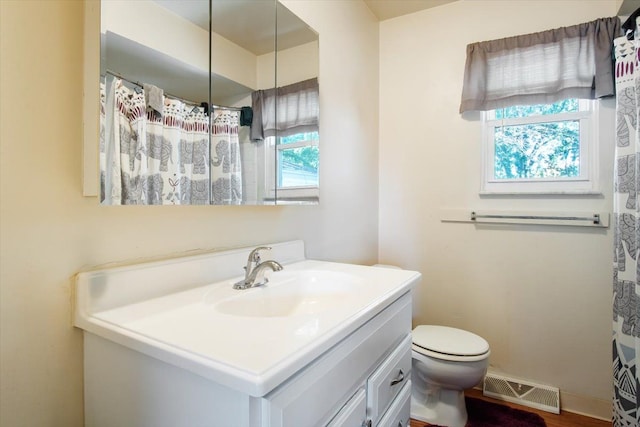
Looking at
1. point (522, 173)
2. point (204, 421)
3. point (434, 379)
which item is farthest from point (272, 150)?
point (522, 173)

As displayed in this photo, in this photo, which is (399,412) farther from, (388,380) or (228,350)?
(228,350)

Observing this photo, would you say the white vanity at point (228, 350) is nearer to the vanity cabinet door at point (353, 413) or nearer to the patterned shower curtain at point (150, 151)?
the vanity cabinet door at point (353, 413)

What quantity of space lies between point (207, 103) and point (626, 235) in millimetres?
1769

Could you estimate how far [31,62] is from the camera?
0.68 metres

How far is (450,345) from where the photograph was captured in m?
1.63

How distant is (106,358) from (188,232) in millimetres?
393

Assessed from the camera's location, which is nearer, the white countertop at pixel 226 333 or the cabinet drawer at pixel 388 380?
the white countertop at pixel 226 333

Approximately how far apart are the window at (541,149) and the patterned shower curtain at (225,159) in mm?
1511

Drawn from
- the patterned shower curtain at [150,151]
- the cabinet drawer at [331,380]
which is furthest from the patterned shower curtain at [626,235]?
the patterned shower curtain at [150,151]

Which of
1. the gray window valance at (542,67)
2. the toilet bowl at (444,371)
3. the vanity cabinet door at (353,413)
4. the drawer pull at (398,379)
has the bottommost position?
the toilet bowl at (444,371)

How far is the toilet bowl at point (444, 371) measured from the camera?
1.54m

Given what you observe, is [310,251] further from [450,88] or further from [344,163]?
[450,88]

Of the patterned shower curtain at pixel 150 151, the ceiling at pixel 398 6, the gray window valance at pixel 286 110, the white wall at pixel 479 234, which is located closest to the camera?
the patterned shower curtain at pixel 150 151

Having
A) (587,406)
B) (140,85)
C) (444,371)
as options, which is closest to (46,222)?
(140,85)
